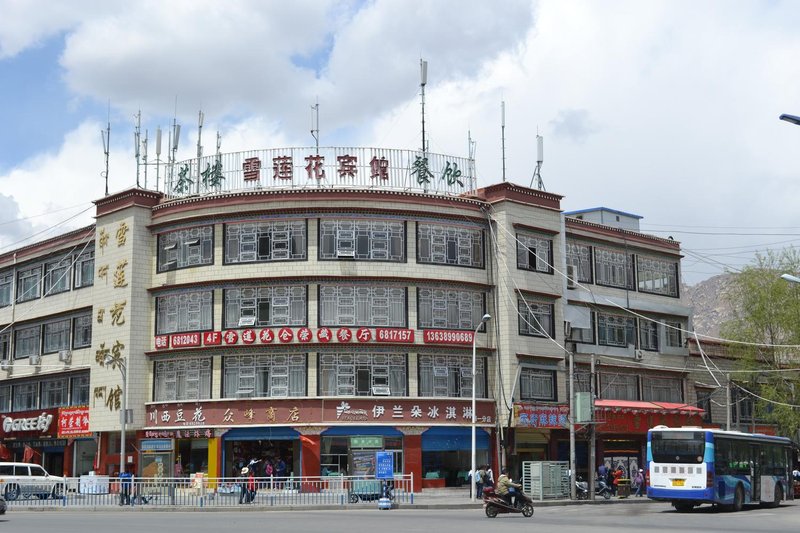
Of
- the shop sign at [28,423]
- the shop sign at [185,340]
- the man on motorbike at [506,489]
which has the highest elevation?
the shop sign at [185,340]

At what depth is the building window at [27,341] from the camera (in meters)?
58.6

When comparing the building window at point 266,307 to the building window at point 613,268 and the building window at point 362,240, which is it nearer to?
the building window at point 362,240

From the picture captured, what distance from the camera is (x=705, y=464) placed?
35.2 meters

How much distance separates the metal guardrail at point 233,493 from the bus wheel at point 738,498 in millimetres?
12039

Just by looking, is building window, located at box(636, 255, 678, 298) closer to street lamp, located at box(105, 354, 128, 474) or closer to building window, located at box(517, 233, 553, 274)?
building window, located at box(517, 233, 553, 274)

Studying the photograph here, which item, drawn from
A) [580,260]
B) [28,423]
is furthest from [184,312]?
[580,260]

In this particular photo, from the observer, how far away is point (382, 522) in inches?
1118

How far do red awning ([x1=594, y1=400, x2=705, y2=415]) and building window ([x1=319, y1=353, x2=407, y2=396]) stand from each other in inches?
413

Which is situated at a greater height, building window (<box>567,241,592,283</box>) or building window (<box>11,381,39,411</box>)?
building window (<box>567,241,592,283</box>)

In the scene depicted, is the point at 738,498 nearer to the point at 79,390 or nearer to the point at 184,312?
the point at 184,312

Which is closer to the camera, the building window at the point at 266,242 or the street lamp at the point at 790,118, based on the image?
the street lamp at the point at 790,118

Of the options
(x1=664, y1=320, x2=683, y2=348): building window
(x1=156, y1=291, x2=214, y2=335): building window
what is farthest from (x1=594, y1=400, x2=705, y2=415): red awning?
(x1=156, y1=291, x2=214, y2=335): building window

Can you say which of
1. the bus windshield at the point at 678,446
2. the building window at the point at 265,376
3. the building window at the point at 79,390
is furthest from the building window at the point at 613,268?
the building window at the point at 79,390

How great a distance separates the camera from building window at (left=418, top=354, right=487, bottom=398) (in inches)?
1905
